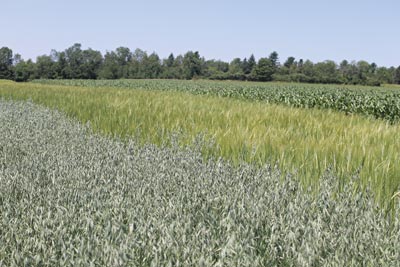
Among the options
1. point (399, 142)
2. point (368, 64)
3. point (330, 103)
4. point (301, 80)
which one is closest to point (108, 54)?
point (301, 80)

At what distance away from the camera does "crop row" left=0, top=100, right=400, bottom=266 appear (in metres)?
1.73

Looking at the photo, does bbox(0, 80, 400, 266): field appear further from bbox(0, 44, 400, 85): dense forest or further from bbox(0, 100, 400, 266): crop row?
bbox(0, 44, 400, 85): dense forest

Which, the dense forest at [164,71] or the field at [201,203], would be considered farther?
the dense forest at [164,71]

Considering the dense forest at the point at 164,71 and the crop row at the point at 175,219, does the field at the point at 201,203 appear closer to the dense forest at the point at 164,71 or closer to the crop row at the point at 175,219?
the crop row at the point at 175,219

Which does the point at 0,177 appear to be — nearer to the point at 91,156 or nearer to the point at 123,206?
the point at 91,156

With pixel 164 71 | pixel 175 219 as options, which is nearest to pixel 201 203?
pixel 175 219

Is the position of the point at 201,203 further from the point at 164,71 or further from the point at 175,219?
the point at 164,71

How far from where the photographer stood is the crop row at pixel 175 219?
5.66 feet

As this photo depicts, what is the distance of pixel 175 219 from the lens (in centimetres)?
223

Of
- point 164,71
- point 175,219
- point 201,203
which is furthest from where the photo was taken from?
point 164,71

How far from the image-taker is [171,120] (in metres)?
6.64

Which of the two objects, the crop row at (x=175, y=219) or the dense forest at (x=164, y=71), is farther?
the dense forest at (x=164, y=71)

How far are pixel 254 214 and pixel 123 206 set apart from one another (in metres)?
0.77

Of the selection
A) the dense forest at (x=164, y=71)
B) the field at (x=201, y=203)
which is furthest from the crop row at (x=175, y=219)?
the dense forest at (x=164, y=71)
